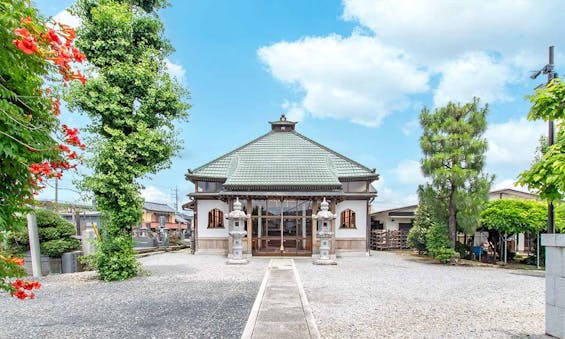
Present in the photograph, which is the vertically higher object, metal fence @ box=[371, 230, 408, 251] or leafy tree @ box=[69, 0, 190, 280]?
leafy tree @ box=[69, 0, 190, 280]

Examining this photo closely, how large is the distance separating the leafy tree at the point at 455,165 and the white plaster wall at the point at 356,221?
329 cm

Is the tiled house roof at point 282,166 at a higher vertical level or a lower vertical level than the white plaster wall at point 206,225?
higher

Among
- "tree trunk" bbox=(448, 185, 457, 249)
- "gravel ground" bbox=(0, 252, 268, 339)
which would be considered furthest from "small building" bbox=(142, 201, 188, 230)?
"tree trunk" bbox=(448, 185, 457, 249)

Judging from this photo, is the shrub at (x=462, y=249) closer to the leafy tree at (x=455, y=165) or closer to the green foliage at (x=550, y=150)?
the leafy tree at (x=455, y=165)

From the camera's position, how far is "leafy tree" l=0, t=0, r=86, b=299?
7.77 feet

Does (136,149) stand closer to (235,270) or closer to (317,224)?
(235,270)

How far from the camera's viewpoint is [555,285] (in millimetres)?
5613

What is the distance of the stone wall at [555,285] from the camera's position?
5512 millimetres

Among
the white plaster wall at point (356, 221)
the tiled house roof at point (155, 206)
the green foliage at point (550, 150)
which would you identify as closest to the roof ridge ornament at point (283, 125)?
the white plaster wall at point (356, 221)

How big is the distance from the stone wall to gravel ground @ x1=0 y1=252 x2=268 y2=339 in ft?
17.2

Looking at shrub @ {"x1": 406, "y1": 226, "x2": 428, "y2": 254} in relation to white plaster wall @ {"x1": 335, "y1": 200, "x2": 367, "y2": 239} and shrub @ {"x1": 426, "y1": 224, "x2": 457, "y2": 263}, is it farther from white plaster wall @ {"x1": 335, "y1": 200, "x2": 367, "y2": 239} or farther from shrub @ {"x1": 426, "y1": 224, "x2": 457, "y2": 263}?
white plaster wall @ {"x1": 335, "y1": 200, "x2": 367, "y2": 239}

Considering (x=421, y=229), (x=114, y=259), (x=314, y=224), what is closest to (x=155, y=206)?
(x=314, y=224)

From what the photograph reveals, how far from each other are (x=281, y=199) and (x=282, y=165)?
102 inches

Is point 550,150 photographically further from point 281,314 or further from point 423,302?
point 281,314
